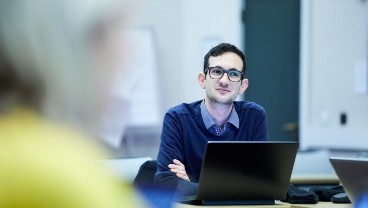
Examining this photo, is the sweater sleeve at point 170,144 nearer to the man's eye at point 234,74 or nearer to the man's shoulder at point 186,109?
the man's shoulder at point 186,109

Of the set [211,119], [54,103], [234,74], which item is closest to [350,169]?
[234,74]

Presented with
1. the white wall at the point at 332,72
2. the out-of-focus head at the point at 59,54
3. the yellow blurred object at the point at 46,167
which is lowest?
the white wall at the point at 332,72

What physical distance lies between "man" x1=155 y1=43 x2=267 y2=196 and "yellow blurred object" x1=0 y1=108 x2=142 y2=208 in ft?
5.50

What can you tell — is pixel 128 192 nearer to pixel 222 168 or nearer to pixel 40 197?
pixel 40 197

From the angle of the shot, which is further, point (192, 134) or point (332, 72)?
point (332, 72)

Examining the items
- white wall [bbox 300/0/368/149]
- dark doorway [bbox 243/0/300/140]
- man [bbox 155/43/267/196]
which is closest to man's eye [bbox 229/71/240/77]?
man [bbox 155/43/267/196]

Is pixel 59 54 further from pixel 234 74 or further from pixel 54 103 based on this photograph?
pixel 234 74

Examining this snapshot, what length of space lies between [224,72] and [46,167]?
5.94ft

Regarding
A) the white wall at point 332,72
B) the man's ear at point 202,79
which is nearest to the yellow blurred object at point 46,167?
the man's ear at point 202,79

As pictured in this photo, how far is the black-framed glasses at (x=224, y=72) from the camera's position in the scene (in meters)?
2.10

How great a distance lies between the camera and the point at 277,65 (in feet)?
18.8

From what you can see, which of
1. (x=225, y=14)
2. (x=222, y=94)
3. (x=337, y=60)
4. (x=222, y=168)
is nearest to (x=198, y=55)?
(x=225, y=14)

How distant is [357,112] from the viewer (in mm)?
5156

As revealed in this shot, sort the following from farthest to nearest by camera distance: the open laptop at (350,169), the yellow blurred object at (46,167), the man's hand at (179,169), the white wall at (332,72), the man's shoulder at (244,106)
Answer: the white wall at (332,72) → the man's shoulder at (244,106) → the man's hand at (179,169) → the open laptop at (350,169) → the yellow blurred object at (46,167)
